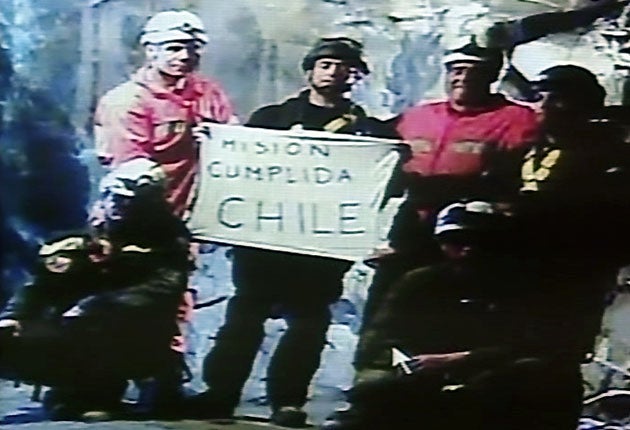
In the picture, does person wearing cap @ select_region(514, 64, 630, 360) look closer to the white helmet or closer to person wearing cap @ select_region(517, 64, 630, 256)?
person wearing cap @ select_region(517, 64, 630, 256)

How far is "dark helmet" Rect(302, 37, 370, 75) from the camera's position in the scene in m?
0.84

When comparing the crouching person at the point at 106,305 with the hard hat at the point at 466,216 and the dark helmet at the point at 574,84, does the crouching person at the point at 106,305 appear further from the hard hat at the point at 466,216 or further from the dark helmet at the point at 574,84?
the dark helmet at the point at 574,84

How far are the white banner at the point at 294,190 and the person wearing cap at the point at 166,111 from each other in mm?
18

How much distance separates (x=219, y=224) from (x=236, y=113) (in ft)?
0.35

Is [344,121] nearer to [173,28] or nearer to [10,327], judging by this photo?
[173,28]

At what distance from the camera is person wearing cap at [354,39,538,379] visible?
2.77ft

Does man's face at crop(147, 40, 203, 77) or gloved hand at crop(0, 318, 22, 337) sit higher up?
man's face at crop(147, 40, 203, 77)

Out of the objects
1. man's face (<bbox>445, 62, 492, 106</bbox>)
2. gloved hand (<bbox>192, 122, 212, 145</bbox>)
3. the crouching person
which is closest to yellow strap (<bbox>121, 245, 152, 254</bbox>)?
the crouching person

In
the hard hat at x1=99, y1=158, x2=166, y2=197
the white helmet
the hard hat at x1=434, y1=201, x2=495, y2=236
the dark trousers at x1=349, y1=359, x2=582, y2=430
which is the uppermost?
the white helmet

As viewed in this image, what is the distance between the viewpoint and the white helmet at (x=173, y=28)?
33.4 inches

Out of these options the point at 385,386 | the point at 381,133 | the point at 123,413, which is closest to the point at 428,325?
the point at 385,386

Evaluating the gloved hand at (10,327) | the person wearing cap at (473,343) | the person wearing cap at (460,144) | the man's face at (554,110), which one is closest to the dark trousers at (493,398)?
the person wearing cap at (473,343)

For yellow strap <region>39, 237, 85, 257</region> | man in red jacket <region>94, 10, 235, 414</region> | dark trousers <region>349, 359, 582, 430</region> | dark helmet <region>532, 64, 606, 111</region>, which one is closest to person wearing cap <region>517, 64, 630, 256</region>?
dark helmet <region>532, 64, 606, 111</region>

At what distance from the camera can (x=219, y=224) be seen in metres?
0.86
